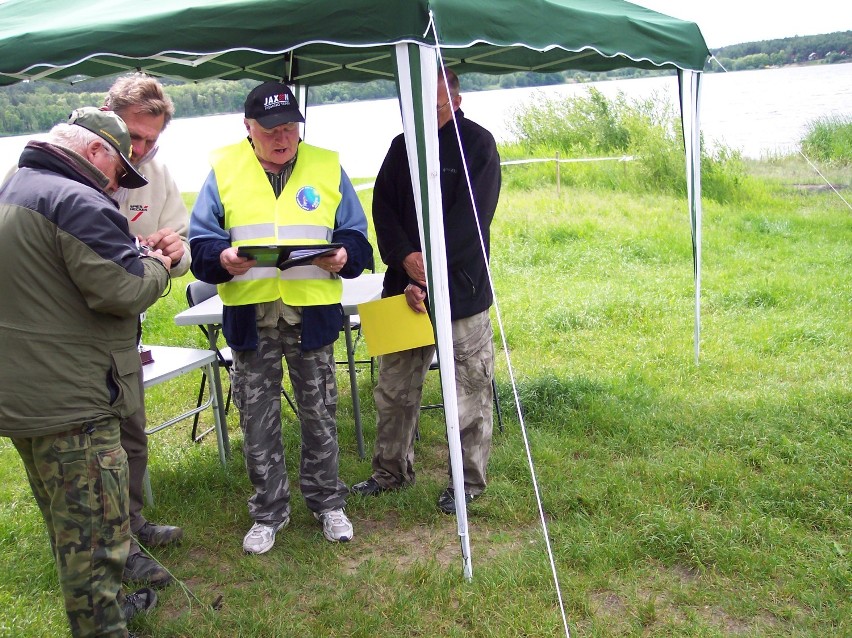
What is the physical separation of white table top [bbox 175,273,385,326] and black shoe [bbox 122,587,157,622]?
1320mm

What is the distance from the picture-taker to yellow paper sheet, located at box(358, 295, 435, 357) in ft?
11.5

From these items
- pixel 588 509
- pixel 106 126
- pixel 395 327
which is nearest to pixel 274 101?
pixel 106 126

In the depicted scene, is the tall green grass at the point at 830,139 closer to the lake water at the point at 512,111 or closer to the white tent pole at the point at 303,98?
the lake water at the point at 512,111

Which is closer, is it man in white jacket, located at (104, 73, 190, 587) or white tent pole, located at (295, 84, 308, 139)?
man in white jacket, located at (104, 73, 190, 587)

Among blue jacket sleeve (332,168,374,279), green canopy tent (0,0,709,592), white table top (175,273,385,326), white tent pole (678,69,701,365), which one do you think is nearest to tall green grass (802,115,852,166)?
white tent pole (678,69,701,365)

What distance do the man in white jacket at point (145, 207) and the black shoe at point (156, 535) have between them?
0.16m

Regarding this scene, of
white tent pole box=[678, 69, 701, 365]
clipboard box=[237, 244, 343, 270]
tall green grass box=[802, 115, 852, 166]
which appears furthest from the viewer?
tall green grass box=[802, 115, 852, 166]

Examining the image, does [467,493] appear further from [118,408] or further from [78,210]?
[78,210]

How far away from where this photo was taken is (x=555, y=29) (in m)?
3.18

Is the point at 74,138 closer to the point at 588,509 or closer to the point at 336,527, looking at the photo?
the point at 336,527

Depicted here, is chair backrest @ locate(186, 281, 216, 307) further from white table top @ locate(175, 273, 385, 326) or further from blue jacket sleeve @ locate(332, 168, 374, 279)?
blue jacket sleeve @ locate(332, 168, 374, 279)

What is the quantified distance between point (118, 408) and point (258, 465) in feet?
3.34

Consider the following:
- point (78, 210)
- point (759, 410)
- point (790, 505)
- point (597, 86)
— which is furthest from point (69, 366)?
point (597, 86)

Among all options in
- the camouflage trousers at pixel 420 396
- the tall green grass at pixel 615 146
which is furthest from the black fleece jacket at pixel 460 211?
the tall green grass at pixel 615 146
